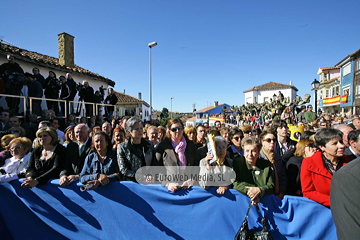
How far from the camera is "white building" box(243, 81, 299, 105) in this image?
59719 millimetres

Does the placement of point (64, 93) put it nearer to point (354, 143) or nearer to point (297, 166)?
point (297, 166)

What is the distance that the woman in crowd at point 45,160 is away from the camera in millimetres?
2855

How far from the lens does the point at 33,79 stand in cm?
811

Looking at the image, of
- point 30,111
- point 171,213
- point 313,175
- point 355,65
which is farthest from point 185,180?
point 355,65

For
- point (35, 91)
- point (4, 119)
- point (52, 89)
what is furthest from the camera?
point (52, 89)

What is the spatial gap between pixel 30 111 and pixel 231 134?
290 inches

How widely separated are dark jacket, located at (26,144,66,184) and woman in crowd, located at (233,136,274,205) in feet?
8.29

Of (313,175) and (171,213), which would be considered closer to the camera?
(313,175)

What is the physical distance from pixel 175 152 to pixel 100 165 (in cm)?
107

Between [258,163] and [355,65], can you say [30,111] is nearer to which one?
[258,163]

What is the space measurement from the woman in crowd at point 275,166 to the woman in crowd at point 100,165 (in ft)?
6.86

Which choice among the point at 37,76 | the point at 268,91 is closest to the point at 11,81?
the point at 37,76

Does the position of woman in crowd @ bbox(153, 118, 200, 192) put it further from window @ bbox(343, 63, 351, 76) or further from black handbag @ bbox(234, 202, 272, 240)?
window @ bbox(343, 63, 351, 76)

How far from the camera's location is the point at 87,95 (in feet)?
34.8
